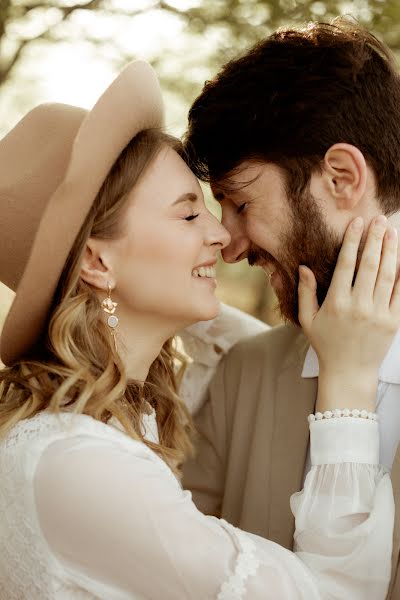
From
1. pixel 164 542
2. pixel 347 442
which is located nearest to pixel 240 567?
pixel 164 542

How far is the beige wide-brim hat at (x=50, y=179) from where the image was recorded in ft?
6.75

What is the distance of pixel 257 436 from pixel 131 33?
2.71m

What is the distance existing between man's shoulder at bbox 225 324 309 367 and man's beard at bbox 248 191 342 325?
216 millimetres

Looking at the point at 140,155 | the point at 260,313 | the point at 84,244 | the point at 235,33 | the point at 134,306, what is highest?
the point at 235,33

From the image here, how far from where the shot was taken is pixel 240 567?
1.87m

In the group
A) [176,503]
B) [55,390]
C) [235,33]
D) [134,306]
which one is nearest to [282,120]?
[134,306]

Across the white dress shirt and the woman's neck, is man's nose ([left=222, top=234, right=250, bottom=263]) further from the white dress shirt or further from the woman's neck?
the white dress shirt

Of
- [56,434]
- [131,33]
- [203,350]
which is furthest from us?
[131,33]

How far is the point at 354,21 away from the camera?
269 centimetres

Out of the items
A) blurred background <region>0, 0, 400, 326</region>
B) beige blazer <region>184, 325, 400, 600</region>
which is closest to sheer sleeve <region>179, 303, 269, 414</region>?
beige blazer <region>184, 325, 400, 600</region>

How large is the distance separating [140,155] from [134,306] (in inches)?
17.4

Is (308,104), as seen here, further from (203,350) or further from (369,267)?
(203,350)

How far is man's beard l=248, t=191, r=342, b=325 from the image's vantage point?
97.8 inches

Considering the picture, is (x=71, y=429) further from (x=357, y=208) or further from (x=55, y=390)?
(x=357, y=208)
